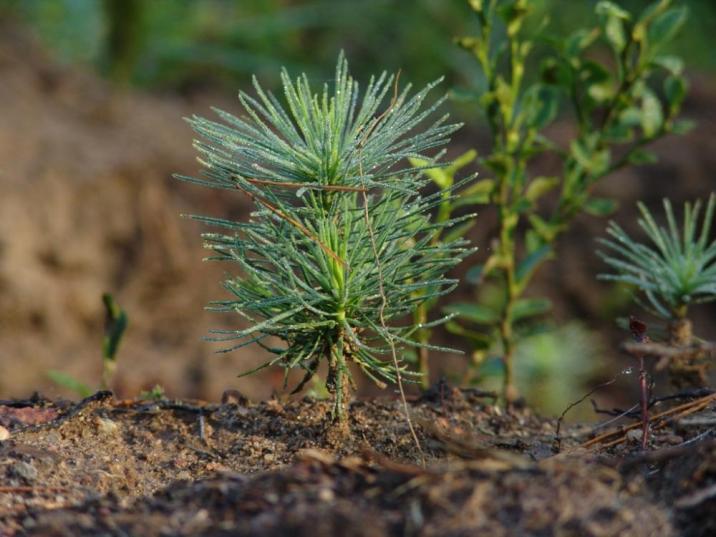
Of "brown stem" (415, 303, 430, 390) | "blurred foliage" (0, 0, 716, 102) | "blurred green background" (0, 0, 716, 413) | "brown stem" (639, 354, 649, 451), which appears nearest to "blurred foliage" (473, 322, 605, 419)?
"blurred green background" (0, 0, 716, 413)

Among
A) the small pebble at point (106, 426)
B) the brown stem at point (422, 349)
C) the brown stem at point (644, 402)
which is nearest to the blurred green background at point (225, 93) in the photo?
the brown stem at point (422, 349)

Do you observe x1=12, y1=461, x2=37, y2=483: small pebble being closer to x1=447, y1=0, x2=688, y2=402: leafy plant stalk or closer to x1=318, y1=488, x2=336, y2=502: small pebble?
x1=318, y1=488, x2=336, y2=502: small pebble

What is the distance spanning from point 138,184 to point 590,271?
2313 millimetres

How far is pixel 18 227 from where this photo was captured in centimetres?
464

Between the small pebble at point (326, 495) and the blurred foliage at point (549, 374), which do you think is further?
the blurred foliage at point (549, 374)

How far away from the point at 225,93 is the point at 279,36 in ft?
1.97

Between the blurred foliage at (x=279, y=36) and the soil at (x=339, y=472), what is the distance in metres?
4.24

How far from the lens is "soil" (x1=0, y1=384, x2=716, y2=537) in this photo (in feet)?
3.91

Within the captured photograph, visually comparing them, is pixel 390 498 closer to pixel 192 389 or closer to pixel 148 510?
pixel 148 510

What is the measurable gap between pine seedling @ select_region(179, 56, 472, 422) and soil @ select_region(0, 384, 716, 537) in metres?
0.19

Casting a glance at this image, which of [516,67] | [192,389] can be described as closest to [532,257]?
[516,67]

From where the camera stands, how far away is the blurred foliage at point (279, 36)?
19.8 feet

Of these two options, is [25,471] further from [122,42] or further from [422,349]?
[122,42]

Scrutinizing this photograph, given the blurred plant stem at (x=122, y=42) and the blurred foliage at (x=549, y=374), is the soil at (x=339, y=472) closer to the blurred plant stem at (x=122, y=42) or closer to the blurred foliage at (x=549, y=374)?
the blurred foliage at (x=549, y=374)
